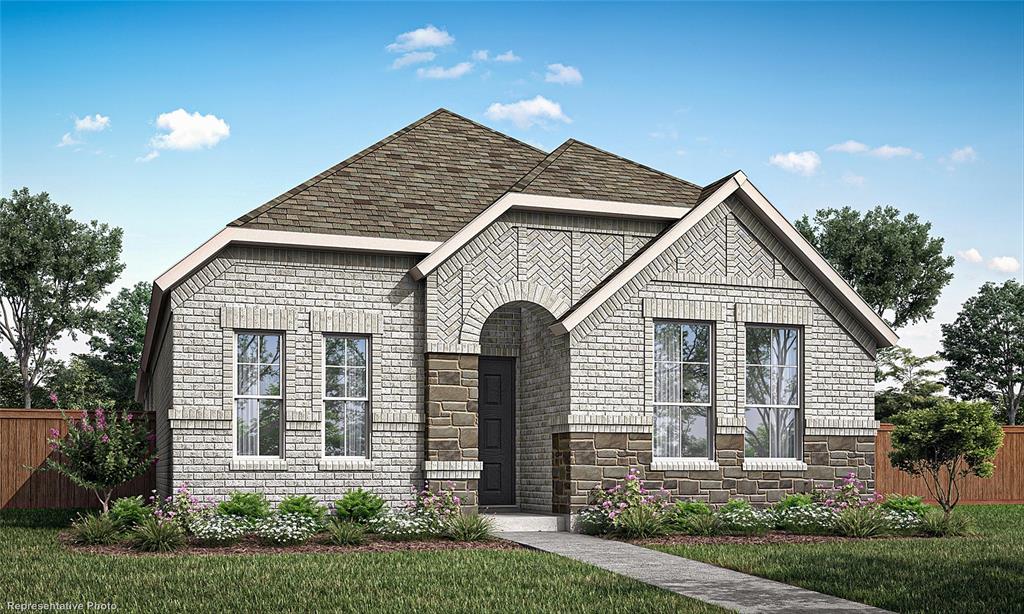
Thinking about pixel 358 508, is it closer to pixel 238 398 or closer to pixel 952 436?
pixel 238 398

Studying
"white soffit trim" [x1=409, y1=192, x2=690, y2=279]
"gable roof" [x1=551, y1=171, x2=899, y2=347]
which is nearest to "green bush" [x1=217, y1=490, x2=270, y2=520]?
"white soffit trim" [x1=409, y1=192, x2=690, y2=279]

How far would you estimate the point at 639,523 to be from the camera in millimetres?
16875

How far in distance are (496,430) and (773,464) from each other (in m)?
4.99

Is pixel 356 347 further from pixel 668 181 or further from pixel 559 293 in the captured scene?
pixel 668 181

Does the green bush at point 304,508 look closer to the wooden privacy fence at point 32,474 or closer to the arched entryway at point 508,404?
the arched entryway at point 508,404

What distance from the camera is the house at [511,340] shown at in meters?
17.6

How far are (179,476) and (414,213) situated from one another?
5767 millimetres

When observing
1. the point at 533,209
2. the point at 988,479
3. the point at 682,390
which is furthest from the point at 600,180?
the point at 988,479

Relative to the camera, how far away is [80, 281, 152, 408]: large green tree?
44.5m

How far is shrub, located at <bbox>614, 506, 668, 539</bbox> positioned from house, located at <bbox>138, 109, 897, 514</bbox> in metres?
1.00

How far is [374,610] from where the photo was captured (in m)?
10.2

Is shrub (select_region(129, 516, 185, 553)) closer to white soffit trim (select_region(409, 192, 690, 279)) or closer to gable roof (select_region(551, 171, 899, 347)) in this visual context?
white soffit trim (select_region(409, 192, 690, 279))

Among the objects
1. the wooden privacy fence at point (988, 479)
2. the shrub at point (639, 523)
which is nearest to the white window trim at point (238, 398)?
the shrub at point (639, 523)

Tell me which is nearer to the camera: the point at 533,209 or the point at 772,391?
the point at 533,209
